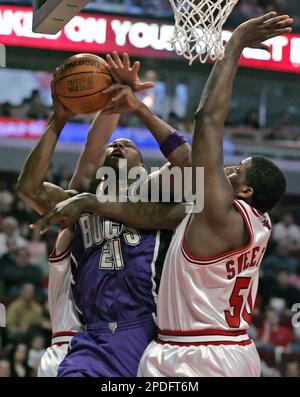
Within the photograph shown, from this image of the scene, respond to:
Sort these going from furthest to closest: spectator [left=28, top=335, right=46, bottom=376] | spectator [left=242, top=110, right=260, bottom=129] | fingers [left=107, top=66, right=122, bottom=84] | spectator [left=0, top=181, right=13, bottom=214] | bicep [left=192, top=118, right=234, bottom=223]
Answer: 1. spectator [left=242, top=110, right=260, bottom=129]
2. spectator [left=0, top=181, right=13, bottom=214]
3. spectator [left=28, top=335, right=46, bottom=376]
4. fingers [left=107, top=66, right=122, bottom=84]
5. bicep [left=192, top=118, right=234, bottom=223]

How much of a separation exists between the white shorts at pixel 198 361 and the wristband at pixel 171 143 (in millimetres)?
914

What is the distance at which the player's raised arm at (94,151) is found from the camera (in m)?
4.25

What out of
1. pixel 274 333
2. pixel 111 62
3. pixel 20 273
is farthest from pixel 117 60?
pixel 274 333

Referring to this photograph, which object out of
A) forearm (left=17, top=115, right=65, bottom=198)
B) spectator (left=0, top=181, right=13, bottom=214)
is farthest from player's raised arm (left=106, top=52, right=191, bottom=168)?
spectator (left=0, top=181, right=13, bottom=214)

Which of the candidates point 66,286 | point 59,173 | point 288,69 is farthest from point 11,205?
point 66,286

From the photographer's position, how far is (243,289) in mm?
3578

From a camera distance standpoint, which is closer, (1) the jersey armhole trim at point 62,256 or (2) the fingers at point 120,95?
(2) the fingers at point 120,95

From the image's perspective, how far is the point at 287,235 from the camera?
11.8 m

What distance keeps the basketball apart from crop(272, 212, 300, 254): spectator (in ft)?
27.1

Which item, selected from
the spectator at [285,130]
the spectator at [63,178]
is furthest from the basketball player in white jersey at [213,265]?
the spectator at [285,130]

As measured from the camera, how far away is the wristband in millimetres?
3854

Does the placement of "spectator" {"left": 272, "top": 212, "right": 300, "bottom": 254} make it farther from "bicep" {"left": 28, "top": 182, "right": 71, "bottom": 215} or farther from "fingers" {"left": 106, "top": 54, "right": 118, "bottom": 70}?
"fingers" {"left": 106, "top": 54, "right": 118, "bottom": 70}

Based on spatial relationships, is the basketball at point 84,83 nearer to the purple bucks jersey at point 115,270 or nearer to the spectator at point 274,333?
the purple bucks jersey at point 115,270

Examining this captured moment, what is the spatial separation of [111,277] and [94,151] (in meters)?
0.84
